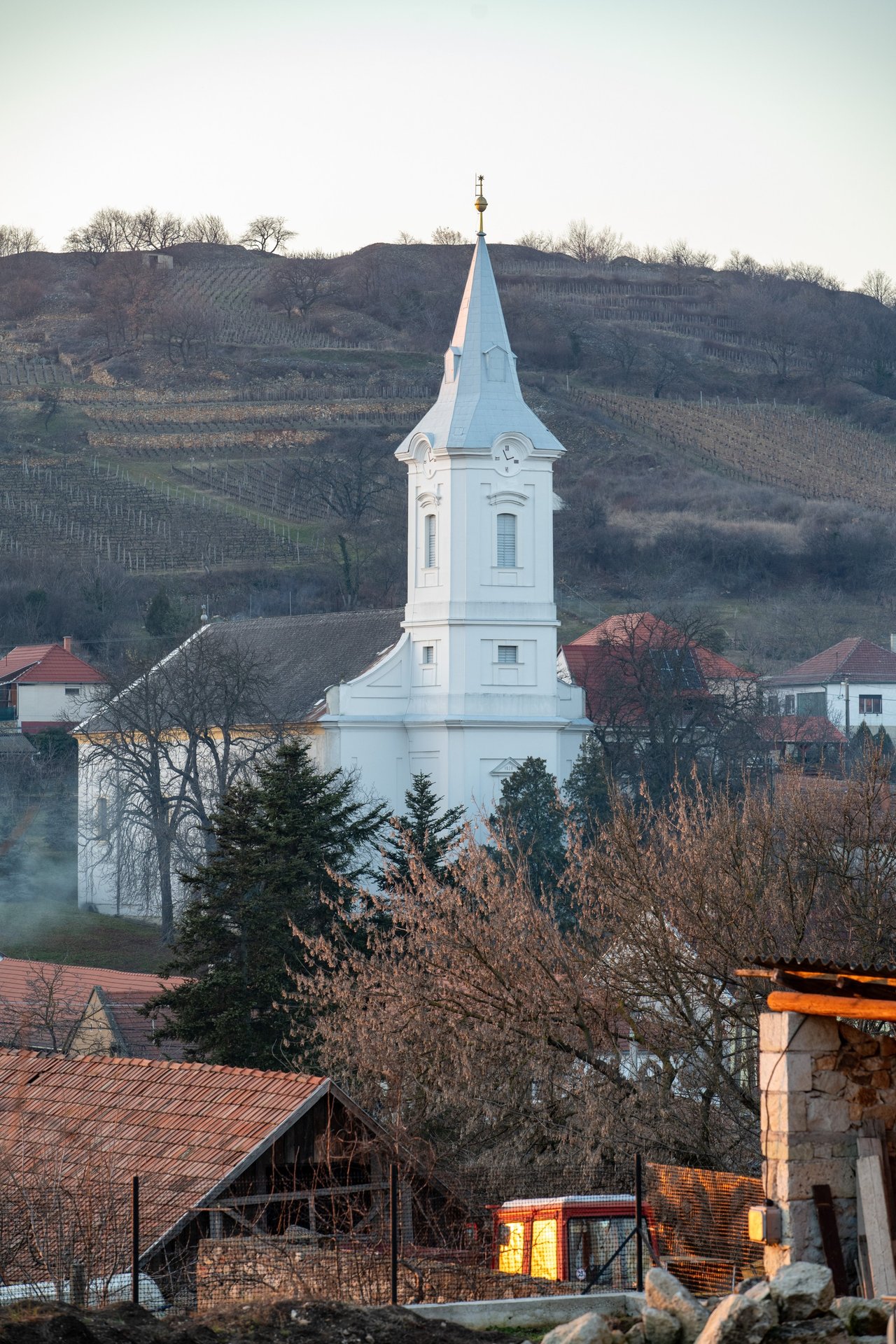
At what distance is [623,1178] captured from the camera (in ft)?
62.2

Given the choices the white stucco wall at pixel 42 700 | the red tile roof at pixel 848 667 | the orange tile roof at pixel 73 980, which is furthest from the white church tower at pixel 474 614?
the white stucco wall at pixel 42 700

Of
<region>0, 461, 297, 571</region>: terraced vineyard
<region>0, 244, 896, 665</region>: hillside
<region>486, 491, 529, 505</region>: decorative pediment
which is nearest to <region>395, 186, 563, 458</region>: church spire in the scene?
<region>486, 491, 529, 505</region>: decorative pediment

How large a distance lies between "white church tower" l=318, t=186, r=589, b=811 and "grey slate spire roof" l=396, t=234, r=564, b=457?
4 cm

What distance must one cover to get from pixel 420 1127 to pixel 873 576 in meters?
101

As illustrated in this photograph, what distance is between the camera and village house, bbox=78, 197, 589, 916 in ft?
186

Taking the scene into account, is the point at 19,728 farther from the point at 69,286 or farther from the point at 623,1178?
the point at 69,286

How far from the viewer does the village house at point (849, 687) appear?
80.4m

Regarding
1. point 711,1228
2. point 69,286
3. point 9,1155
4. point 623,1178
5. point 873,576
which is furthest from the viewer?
point 69,286

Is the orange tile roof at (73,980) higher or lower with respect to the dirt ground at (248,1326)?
higher

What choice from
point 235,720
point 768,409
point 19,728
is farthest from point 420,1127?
point 768,409

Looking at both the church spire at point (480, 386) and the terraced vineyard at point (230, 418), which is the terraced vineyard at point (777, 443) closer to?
the terraced vineyard at point (230, 418)

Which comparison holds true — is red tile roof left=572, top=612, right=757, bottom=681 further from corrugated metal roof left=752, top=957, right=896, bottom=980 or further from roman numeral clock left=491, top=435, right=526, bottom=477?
corrugated metal roof left=752, top=957, right=896, bottom=980

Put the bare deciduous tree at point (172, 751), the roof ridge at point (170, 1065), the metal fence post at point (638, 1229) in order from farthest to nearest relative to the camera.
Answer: the bare deciduous tree at point (172, 751) < the roof ridge at point (170, 1065) < the metal fence post at point (638, 1229)

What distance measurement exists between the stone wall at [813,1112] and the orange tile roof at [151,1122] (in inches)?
206
